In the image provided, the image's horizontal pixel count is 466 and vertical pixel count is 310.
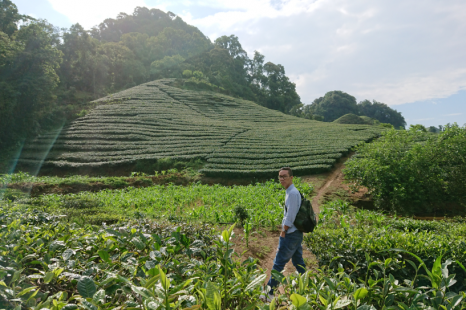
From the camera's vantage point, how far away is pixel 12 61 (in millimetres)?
22219

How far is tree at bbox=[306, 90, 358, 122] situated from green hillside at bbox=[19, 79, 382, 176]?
42.5 metres

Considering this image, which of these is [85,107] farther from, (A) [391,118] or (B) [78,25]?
(A) [391,118]

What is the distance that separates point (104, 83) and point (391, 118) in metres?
70.9

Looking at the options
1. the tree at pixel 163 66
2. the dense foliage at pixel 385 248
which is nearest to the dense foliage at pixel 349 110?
the tree at pixel 163 66

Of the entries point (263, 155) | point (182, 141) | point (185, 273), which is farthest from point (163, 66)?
point (185, 273)

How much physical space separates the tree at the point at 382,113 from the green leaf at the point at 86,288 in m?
81.6

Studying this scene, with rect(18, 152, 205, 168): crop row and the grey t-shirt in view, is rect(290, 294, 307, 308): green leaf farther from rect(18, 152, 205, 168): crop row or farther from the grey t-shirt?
rect(18, 152, 205, 168): crop row

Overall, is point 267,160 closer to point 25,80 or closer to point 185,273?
point 185,273

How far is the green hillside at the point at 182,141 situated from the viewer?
62.0ft

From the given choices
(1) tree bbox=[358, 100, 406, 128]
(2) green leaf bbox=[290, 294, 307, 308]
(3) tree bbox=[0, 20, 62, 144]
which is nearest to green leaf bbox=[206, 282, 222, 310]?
(2) green leaf bbox=[290, 294, 307, 308]

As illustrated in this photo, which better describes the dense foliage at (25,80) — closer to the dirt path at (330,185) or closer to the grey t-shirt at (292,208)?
the dirt path at (330,185)

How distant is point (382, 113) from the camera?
7569 cm

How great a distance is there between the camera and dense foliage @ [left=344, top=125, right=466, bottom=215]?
1065 centimetres

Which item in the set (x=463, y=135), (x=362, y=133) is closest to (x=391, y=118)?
(x=362, y=133)
